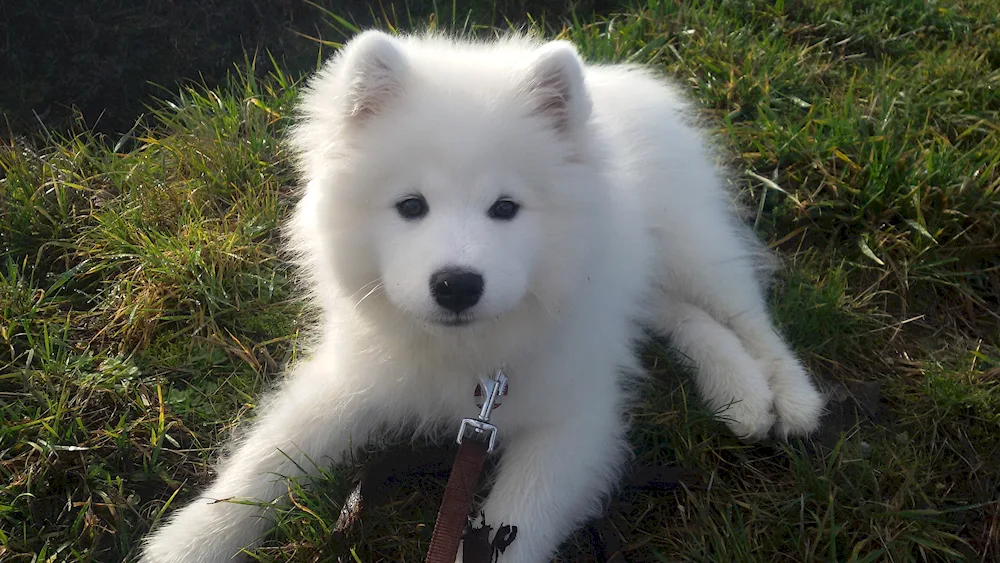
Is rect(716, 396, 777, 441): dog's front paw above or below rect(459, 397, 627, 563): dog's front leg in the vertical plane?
below

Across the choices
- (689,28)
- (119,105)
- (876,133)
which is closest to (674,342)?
(876,133)

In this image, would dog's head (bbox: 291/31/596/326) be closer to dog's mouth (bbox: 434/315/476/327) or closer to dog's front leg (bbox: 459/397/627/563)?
dog's mouth (bbox: 434/315/476/327)

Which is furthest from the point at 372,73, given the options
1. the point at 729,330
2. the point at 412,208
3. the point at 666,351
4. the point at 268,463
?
the point at 729,330

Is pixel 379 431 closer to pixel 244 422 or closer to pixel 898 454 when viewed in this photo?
pixel 244 422

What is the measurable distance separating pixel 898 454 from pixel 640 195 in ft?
4.33

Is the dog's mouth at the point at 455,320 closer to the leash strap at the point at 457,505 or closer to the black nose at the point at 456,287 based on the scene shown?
the black nose at the point at 456,287

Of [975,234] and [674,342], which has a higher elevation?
[975,234]

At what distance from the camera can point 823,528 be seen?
7.41ft

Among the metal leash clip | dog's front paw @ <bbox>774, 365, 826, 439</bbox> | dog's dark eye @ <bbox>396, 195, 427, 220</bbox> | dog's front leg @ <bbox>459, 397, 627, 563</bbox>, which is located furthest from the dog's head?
dog's front paw @ <bbox>774, 365, 826, 439</bbox>

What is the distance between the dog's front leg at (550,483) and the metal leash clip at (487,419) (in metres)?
0.24

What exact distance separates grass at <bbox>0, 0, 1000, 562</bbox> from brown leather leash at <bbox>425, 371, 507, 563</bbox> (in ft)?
1.37

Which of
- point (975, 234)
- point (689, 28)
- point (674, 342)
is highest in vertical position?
point (689, 28)

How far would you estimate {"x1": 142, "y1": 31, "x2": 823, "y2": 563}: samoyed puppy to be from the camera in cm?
183

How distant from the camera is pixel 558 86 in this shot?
6.55 feet
